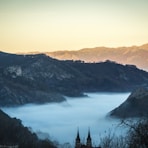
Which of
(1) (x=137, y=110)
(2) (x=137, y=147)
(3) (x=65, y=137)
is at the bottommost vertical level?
(3) (x=65, y=137)

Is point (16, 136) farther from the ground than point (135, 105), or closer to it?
closer to it

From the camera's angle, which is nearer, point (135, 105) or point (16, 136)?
point (16, 136)

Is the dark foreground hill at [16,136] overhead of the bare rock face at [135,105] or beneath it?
beneath

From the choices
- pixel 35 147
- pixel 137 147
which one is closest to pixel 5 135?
pixel 35 147

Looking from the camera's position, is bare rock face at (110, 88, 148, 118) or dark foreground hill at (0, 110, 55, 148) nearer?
dark foreground hill at (0, 110, 55, 148)

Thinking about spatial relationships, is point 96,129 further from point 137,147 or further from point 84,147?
point 137,147

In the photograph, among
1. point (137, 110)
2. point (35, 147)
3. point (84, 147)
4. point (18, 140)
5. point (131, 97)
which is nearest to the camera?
point (84, 147)

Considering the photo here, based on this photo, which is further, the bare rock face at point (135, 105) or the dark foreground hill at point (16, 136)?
the bare rock face at point (135, 105)

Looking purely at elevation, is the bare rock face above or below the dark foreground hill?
above
